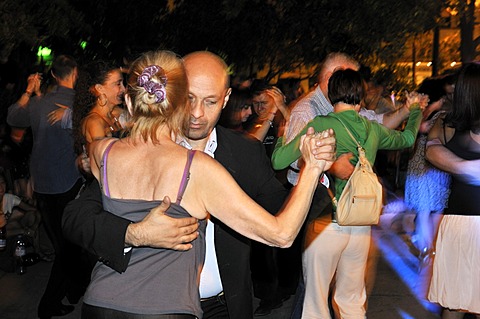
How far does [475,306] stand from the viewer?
4598mm

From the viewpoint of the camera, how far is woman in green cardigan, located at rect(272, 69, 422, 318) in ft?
15.2

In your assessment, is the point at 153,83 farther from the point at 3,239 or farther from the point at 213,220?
the point at 3,239

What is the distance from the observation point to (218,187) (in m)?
2.75

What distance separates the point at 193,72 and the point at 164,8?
39.4ft

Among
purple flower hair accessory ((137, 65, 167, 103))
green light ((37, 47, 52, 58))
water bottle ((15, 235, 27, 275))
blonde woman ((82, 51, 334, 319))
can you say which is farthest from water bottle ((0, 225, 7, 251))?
purple flower hair accessory ((137, 65, 167, 103))

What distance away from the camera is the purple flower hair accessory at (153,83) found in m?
2.77

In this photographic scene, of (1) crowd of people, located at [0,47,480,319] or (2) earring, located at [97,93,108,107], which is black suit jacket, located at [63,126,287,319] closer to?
(1) crowd of people, located at [0,47,480,319]

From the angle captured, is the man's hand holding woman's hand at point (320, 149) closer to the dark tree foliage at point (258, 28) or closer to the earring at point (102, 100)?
the earring at point (102, 100)

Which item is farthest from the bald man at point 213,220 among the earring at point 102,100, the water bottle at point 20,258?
the water bottle at point 20,258

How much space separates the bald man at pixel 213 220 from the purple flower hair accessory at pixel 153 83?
0.51m

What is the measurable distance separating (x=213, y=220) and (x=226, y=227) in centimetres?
7

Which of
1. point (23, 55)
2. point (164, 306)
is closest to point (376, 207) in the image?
point (164, 306)

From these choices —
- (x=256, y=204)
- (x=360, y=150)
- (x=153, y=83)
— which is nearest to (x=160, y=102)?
(x=153, y=83)

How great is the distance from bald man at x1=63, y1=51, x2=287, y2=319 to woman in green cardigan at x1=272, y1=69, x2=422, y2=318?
3.26 feet
